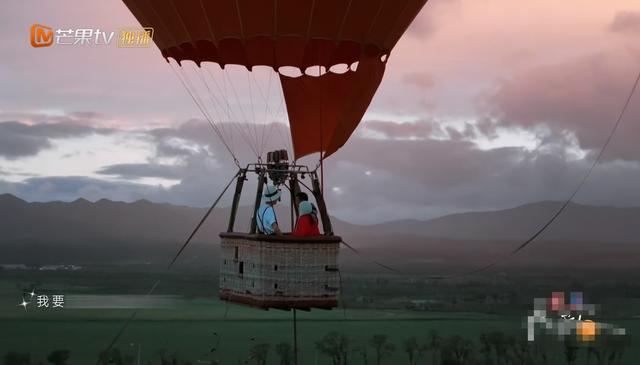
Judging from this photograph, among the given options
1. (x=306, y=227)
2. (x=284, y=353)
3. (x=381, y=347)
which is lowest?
(x=381, y=347)

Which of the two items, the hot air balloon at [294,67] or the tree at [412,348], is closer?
the hot air balloon at [294,67]

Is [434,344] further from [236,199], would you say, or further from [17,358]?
[236,199]

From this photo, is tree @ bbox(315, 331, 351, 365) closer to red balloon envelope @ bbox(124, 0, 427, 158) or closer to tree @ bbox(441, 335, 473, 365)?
tree @ bbox(441, 335, 473, 365)

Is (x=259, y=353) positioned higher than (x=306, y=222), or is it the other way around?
(x=306, y=222)

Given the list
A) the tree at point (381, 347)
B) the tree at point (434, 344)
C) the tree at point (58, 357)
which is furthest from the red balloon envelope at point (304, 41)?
the tree at point (381, 347)

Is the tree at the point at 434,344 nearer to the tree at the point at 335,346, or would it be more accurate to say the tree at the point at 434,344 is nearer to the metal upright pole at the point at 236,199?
the tree at the point at 335,346

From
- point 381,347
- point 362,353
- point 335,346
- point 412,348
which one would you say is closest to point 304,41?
point 362,353

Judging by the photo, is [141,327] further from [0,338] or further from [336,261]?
[336,261]
